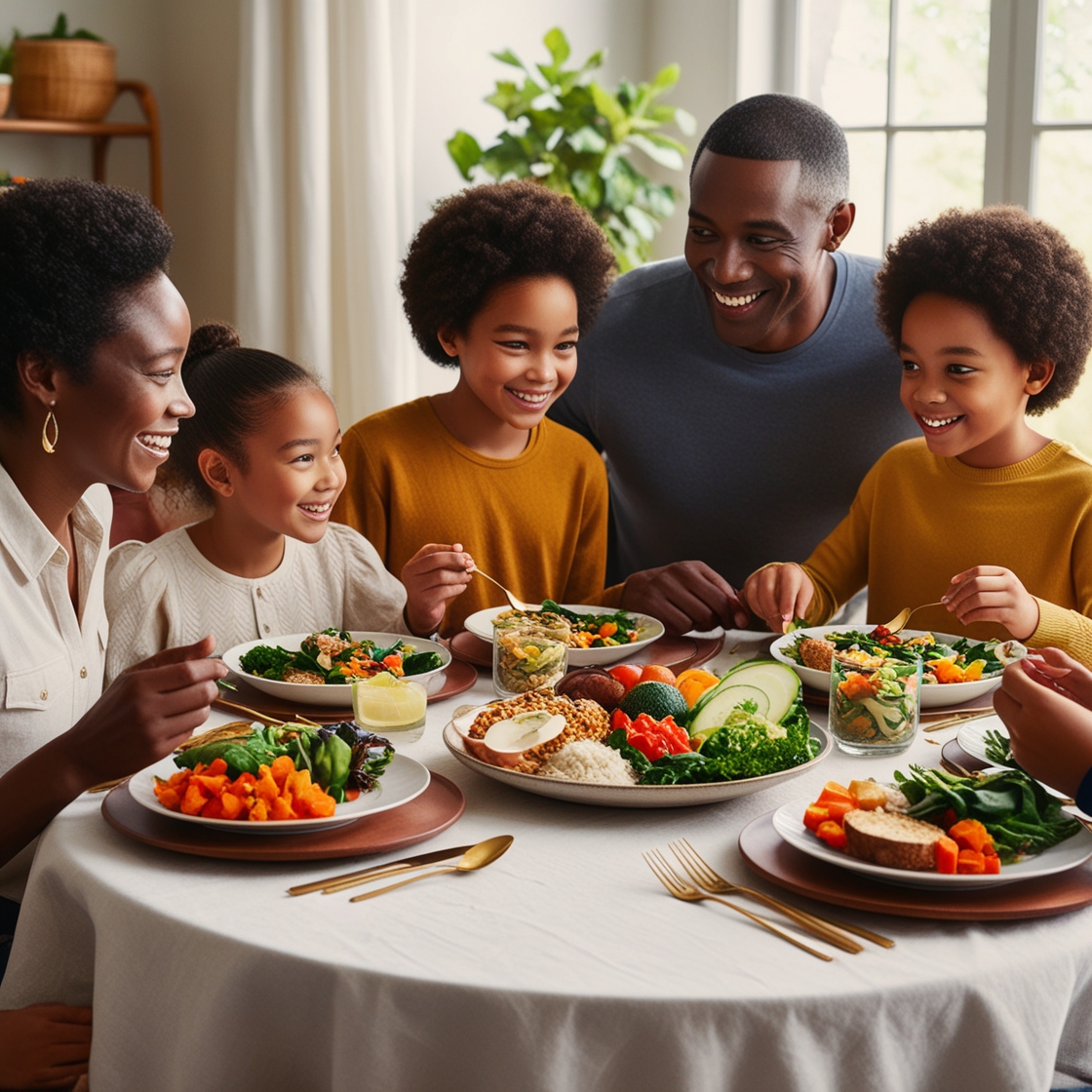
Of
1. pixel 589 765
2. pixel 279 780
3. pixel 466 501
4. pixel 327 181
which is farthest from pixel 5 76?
pixel 589 765

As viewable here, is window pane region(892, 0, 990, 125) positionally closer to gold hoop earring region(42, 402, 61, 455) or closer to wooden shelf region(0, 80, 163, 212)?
wooden shelf region(0, 80, 163, 212)

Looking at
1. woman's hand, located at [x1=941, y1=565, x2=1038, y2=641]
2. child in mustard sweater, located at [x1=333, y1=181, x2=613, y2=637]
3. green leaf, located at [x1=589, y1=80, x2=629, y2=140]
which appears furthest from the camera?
green leaf, located at [x1=589, y1=80, x2=629, y2=140]

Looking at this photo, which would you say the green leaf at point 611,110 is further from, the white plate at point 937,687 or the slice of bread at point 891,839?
the slice of bread at point 891,839

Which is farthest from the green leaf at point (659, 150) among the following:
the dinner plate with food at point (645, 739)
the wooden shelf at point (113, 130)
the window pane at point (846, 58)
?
the dinner plate with food at point (645, 739)

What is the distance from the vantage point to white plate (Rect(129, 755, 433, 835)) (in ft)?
4.15

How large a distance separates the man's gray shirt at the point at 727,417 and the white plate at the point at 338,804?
5.23 ft

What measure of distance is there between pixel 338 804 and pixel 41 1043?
0.40 meters

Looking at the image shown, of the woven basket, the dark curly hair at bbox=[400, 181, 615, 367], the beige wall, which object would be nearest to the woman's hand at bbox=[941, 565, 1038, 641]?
the dark curly hair at bbox=[400, 181, 615, 367]

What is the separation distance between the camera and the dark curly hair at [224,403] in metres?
2.19

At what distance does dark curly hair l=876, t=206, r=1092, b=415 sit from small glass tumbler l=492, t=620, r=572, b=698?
1.10 meters

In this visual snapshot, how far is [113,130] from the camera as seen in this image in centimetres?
428

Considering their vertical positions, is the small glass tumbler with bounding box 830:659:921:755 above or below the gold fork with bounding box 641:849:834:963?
above

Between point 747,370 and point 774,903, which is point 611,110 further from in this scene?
point 774,903

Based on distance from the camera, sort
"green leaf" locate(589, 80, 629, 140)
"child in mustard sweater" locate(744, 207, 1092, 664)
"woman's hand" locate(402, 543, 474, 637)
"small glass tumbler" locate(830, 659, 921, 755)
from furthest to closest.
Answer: "green leaf" locate(589, 80, 629, 140)
"child in mustard sweater" locate(744, 207, 1092, 664)
"woman's hand" locate(402, 543, 474, 637)
"small glass tumbler" locate(830, 659, 921, 755)
